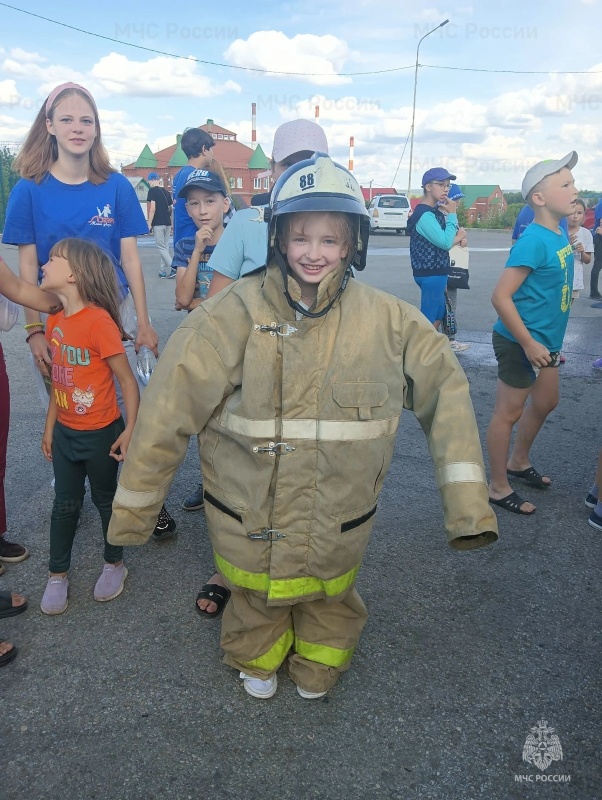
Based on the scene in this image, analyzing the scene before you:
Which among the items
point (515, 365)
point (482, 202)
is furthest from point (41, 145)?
point (482, 202)

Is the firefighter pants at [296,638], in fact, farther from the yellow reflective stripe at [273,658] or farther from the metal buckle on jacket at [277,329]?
the metal buckle on jacket at [277,329]

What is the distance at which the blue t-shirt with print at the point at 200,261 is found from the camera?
3.48m

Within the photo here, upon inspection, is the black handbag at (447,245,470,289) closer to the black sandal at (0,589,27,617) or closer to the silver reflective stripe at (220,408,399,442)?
the silver reflective stripe at (220,408,399,442)

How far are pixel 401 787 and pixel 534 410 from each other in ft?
8.18

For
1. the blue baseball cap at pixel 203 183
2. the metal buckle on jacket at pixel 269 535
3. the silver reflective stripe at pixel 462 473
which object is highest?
the blue baseball cap at pixel 203 183

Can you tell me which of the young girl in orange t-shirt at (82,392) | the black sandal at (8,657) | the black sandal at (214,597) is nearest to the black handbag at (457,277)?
the young girl in orange t-shirt at (82,392)

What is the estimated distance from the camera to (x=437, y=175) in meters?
6.17

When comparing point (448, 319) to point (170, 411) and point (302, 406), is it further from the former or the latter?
point (170, 411)

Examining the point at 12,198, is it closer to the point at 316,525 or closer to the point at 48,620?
the point at 48,620

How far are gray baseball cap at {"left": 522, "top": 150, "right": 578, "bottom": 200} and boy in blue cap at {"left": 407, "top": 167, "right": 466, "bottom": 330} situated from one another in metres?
2.49

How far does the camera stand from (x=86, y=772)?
203 cm

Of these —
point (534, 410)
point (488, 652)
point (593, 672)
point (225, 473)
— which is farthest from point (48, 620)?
point (534, 410)

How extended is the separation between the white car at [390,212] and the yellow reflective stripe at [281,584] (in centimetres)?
2529

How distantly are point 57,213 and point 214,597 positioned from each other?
188cm
